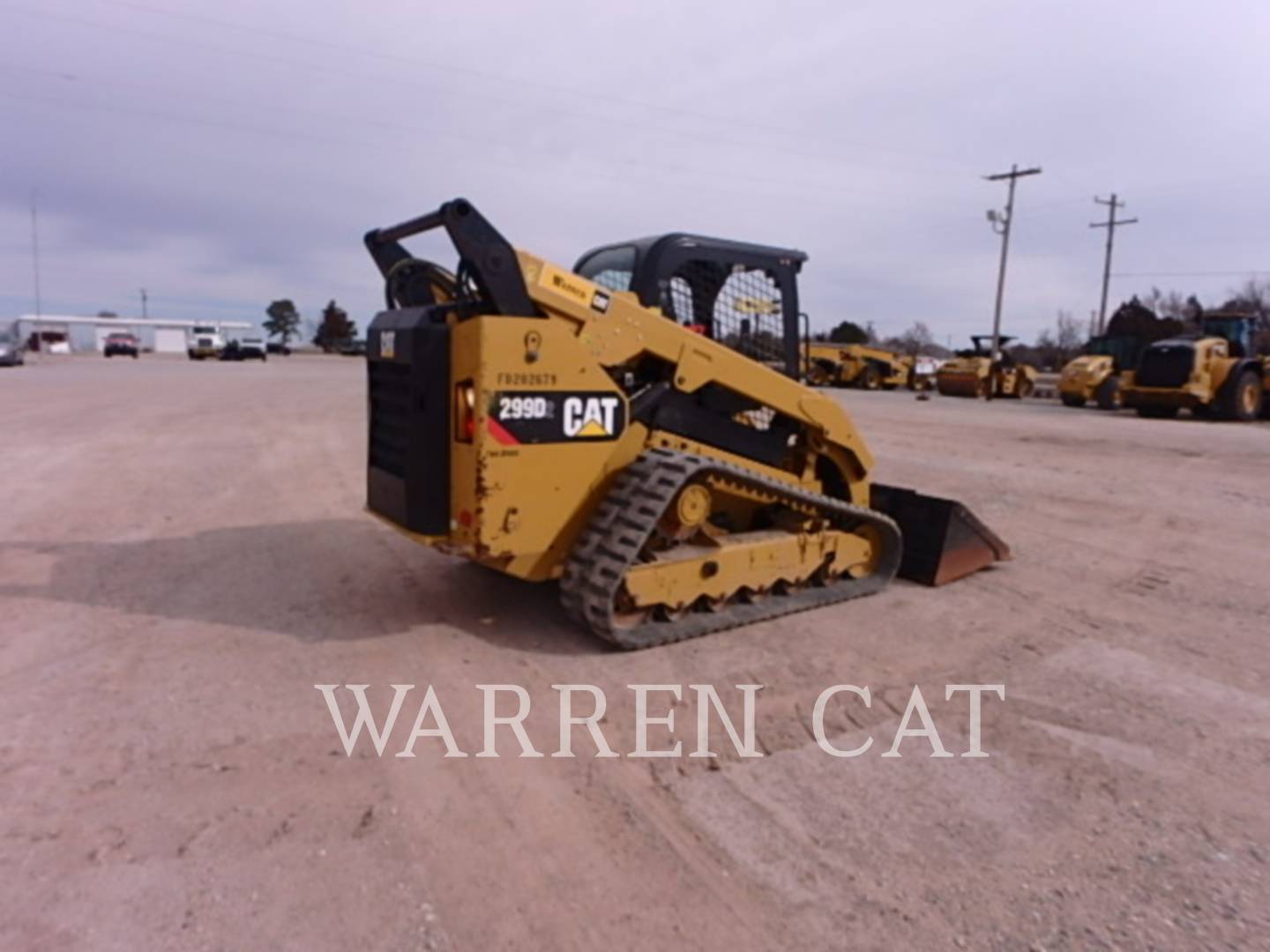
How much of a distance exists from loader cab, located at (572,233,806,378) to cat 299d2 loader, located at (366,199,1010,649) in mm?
14

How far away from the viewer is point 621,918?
2.50 meters

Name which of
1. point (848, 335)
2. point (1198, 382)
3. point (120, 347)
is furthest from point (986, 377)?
point (120, 347)

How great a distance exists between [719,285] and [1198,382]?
2004 centimetres

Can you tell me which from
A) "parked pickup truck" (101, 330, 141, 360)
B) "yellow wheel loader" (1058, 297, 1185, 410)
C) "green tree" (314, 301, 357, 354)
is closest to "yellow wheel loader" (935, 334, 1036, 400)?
"yellow wheel loader" (1058, 297, 1185, 410)

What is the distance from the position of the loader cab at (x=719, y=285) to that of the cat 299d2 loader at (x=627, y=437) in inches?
0.5

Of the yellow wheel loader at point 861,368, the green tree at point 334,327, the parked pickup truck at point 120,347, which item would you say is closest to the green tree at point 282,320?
the green tree at point 334,327

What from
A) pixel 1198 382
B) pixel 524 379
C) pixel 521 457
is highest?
pixel 1198 382

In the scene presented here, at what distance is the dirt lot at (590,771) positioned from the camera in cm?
251

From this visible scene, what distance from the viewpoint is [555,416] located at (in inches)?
174

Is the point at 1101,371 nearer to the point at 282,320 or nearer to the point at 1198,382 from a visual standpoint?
the point at 1198,382

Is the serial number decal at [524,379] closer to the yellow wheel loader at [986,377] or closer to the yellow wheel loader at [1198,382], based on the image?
the yellow wheel loader at [1198,382]

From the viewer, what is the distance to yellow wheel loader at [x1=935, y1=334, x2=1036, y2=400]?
29531 mm

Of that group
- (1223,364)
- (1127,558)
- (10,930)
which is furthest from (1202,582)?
(1223,364)

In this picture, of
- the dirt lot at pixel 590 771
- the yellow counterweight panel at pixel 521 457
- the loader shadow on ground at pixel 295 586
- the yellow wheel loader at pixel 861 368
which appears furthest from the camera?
the yellow wheel loader at pixel 861 368
